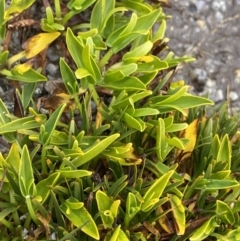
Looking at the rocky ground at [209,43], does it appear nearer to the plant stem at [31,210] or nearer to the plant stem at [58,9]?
the plant stem at [58,9]

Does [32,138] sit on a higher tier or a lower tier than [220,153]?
higher

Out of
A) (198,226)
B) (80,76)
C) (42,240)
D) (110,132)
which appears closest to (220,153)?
(198,226)

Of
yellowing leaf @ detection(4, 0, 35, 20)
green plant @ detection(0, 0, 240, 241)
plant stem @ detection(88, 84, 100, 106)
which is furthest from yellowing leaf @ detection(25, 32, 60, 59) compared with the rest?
plant stem @ detection(88, 84, 100, 106)

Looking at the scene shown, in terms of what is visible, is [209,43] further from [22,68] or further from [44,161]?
[44,161]

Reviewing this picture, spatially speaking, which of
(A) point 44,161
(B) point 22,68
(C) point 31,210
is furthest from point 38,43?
(C) point 31,210

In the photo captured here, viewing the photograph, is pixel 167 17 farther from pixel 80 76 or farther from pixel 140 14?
pixel 80 76

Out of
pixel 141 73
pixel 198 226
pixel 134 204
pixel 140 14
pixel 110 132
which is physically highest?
pixel 140 14
